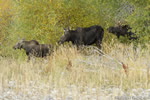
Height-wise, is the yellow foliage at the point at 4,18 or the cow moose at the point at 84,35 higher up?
the yellow foliage at the point at 4,18

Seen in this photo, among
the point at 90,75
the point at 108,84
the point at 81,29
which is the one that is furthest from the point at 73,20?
the point at 108,84

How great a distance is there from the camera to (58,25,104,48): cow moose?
608 inches

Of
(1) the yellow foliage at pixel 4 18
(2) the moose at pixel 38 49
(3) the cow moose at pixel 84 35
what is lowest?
(2) the moose at pixel 38 49

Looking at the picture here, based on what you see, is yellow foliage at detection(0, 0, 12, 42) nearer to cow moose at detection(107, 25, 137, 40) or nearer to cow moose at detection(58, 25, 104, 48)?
cow moose at detection(58, 25, 104, 48)

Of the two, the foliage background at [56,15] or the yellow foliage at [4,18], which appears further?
the yellow foliage at [4,18]

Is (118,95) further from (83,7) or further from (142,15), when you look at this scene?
(83,7)

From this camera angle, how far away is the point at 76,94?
6914mm

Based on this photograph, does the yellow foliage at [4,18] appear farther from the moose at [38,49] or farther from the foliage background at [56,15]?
the moose at [38,49]

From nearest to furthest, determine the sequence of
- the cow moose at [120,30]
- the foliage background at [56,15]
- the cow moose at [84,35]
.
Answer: the cow moose at [84,35]
the foliage background at [56,15]
the cow moose at [120,30]

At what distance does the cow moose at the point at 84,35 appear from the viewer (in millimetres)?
15438

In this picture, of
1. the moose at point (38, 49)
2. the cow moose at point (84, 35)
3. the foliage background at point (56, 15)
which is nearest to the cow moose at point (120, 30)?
the foliage background at point (56, 15)

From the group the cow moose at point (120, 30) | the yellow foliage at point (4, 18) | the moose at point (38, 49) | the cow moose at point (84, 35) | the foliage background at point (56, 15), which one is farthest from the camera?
the yellow foliage at point (4, 18)

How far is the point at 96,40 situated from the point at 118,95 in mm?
10322

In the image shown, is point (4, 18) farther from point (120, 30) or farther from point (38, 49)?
point (38, 49)
